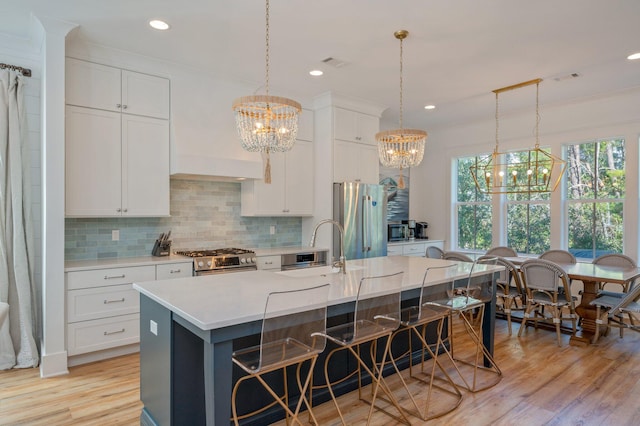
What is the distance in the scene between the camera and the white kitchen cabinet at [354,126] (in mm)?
4973

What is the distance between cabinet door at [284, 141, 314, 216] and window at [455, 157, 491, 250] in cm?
300

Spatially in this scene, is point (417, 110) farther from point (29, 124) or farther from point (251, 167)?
point (29, 124)

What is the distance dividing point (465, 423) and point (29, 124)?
4258mm

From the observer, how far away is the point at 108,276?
336 cm

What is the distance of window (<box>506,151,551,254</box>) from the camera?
5.64 meters

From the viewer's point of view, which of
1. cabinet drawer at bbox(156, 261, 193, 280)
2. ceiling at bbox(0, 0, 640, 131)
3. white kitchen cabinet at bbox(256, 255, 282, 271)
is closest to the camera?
ceiling at bbox(0, 0, 640, 131)

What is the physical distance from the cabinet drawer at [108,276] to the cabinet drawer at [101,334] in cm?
32

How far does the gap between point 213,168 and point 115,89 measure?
3.70ft

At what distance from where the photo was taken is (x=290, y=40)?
3307 mm

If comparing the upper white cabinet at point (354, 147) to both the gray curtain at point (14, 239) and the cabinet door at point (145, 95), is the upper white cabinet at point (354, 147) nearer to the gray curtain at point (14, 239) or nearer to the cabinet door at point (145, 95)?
the cabinet door at point (145, 95)

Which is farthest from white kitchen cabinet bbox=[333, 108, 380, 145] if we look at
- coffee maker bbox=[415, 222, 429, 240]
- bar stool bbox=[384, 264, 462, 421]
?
bar stool bbox=[384, 264, 462, 421]

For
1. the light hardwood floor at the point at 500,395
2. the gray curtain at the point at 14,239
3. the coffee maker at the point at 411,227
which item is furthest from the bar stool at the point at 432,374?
the coffee maker at the point at 411,227

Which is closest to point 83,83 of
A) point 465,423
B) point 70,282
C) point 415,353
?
point 70,282

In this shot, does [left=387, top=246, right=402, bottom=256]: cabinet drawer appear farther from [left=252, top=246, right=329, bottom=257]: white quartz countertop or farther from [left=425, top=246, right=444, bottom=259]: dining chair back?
[left=252, top=246, right=329, bottom=257]: white quartz countertop
